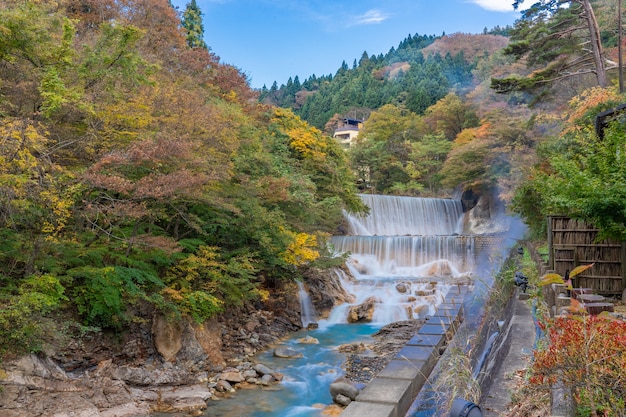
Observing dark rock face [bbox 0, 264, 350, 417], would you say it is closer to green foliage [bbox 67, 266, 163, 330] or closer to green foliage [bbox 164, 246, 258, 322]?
green foliage [bbox 67, 266, 163, 330]

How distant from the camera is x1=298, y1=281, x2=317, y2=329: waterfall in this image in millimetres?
14883

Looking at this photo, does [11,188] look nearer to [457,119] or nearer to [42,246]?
[42,246]

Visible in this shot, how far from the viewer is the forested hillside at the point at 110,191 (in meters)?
7.23

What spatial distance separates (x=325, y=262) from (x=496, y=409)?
11.6 m

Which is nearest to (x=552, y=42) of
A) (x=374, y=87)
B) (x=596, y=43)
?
(x=596, y=43)

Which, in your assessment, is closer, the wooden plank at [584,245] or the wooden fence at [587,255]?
the wooden fence at [587,255]

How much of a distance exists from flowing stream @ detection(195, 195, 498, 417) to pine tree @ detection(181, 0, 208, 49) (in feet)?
44.6

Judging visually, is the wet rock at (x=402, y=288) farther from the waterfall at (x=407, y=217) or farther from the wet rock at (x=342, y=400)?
the waterfall at (x=407, y=217)

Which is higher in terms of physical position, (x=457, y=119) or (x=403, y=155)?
(x=457, y=119)

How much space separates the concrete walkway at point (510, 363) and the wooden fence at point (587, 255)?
2297mm

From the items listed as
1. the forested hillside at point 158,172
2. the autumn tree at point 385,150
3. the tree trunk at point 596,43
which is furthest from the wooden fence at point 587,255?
the autumn tree at point 385,150

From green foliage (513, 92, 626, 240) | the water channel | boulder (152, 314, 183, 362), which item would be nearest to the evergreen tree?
the water channel

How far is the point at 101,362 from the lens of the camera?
850 centimetres

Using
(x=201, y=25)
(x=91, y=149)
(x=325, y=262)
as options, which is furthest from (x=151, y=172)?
(x=201, y=25)
